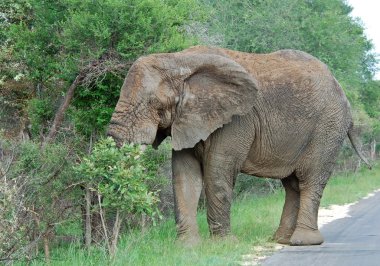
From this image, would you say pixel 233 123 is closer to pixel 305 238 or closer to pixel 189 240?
pixel 189 240

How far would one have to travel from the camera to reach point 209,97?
12.1 metres

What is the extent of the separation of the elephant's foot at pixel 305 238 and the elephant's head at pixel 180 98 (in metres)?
2.22

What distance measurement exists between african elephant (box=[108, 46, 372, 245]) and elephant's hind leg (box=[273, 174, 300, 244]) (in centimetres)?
2

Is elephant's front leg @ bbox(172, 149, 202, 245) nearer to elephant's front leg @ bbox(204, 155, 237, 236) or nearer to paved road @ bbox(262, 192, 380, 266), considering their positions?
elephant's front leg @ bbox(204, 155, 237, 236)

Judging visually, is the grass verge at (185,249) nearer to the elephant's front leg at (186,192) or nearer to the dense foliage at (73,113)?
the elephant's front leg at (186,192)

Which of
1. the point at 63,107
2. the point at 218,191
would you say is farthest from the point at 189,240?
the point at 63,107

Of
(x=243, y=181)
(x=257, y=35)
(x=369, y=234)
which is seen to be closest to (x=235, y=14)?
(x=257, y=35)

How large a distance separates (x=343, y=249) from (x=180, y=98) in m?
3.19

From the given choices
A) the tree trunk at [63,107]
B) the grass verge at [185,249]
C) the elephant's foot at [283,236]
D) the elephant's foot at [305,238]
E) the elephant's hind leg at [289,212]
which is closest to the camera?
the grass verge at [185,249]

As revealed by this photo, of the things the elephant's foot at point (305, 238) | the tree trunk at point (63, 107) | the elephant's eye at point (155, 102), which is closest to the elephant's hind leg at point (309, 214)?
the elephant's foot at point (305, 238)

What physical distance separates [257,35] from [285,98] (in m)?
13.1

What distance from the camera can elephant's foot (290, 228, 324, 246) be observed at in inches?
499

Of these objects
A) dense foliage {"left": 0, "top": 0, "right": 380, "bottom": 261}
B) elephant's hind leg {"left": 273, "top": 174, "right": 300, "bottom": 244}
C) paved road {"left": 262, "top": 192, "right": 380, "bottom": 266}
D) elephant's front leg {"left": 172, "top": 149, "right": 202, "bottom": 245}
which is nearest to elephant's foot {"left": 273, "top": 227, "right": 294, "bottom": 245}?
elephant's hind leg {"left": 273, "top": 174, "right": 300, "bottom": 244}

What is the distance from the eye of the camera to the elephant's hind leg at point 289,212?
43.2 feet
